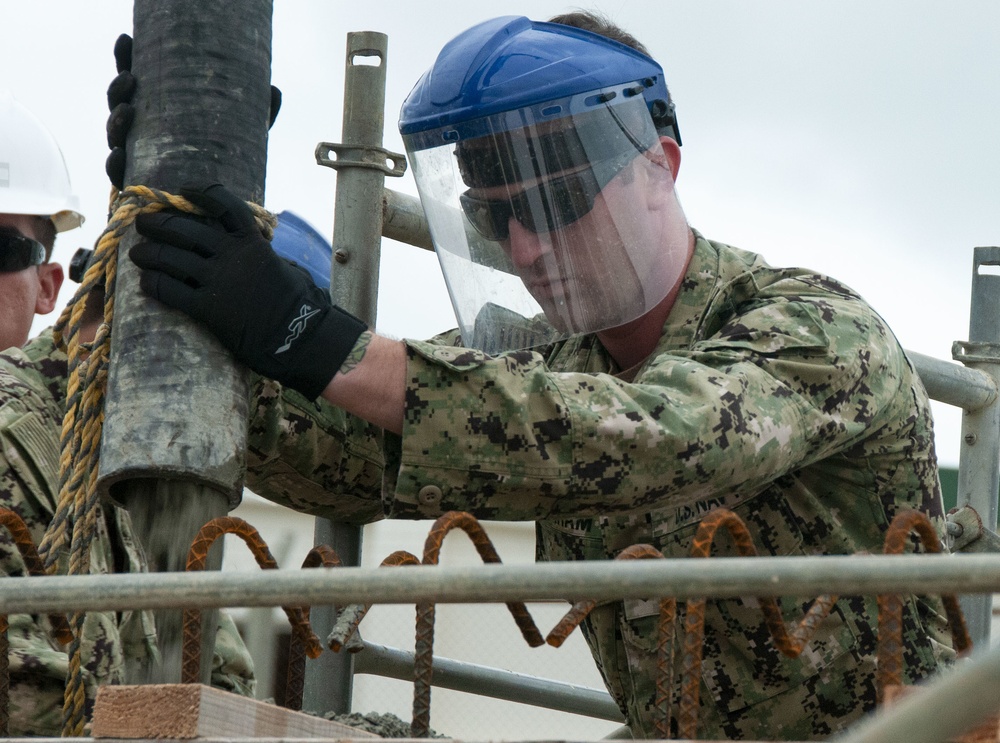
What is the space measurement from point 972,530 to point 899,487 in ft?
4.01

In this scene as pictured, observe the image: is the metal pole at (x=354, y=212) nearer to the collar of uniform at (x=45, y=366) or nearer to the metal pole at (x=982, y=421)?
the collar of uniform at (x=45, y=366)

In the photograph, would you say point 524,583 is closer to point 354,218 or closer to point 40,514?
point 40,514

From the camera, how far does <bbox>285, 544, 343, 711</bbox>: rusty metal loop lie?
88.9 inches

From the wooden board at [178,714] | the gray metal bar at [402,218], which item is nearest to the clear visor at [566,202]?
the gray metal bar at [402,218]

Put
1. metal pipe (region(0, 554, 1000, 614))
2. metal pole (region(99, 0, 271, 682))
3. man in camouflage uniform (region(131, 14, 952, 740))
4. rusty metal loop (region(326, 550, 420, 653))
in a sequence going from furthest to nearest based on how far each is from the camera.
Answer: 1. man in camouflage uniform (region(131, 14, 952, 740))
2. rusty metal loop (region(326, 550, 420, 653))
3. metal pole (region(99, 0, 271, 682))
4. metal pipe (region(0, 554, 1000, 614))

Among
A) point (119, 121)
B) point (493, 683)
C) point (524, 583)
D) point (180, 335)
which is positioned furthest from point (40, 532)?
point (524, 583)

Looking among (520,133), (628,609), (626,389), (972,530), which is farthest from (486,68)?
(972,530)

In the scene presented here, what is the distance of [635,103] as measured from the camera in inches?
125

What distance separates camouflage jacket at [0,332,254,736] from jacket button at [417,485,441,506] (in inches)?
20.6

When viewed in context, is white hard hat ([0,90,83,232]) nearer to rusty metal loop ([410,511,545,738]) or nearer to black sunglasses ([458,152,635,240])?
black sunglasses ([458,152,635,240])


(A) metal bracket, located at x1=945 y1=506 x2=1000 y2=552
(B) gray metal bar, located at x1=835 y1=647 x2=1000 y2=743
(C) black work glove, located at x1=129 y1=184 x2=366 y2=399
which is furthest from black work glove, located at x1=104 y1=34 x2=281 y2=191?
(A) metal bracket, located at x1=945 y1=506 x2=1000 y2=552

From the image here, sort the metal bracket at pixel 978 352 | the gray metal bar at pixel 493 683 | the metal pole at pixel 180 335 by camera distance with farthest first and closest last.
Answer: the metal bracket at pixel 978 352 → the gray metal bar at pixel 493 683 → the metal pole at pixel 180 335

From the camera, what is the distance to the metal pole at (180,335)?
6.78 ft

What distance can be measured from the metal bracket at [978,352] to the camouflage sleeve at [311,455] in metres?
2.14
